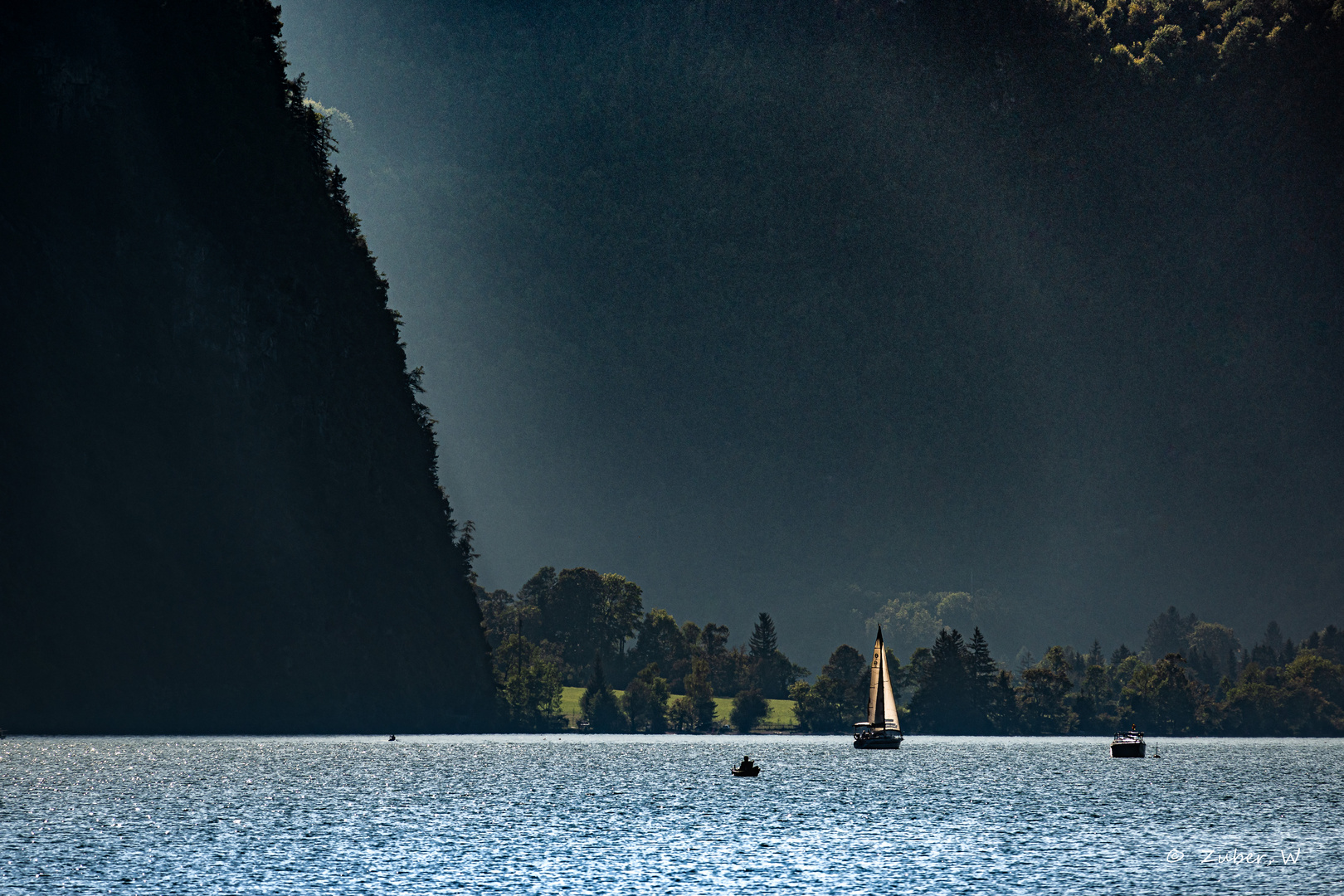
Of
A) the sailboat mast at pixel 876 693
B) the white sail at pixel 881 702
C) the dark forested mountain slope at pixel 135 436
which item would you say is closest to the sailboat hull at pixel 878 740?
the white sail at pixel 881 702

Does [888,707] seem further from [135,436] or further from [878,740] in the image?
[135,436]

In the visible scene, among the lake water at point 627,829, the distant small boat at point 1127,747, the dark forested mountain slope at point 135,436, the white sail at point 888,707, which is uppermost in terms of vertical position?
the dark forested mountain slope at point 135,436

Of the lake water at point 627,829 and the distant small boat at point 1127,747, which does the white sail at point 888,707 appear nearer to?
the distant small boat at point 1127,747

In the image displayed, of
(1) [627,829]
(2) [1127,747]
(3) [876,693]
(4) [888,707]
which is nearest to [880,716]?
(4) [888,707]

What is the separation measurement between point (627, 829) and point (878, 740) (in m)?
113

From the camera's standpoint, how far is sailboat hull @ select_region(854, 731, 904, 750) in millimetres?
182500

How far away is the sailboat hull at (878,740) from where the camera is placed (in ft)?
599

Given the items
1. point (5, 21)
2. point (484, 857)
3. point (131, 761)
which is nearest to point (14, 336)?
point (5, 21)

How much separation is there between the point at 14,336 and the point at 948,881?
15808 centimetres

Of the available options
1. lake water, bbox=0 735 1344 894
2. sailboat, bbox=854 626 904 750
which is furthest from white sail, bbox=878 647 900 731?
lake water, bbox=0 735 1344 894

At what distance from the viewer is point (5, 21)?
595 ft

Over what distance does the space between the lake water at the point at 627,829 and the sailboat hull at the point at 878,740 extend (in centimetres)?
4079

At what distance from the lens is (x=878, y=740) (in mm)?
184125

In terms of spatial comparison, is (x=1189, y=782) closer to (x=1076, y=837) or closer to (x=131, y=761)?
(x=1076, y=837)
